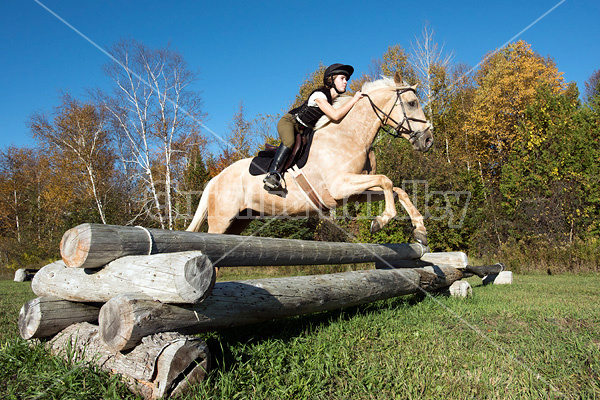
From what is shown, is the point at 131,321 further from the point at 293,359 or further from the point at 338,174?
the point at 338,174

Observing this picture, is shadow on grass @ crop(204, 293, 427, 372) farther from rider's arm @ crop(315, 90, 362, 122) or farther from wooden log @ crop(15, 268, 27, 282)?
wooden log @ crop(15, 268, 27, 282)

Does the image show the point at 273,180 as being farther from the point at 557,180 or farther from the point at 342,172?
the point at 557,180

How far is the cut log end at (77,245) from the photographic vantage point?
8.92 feet

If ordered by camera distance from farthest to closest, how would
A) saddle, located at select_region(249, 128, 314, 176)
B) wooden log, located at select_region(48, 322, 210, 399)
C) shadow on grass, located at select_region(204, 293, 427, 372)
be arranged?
saddle, located at select_region(249, 128, 314, 176), shadow on grass, located at select_region(204, 293, 427, 372), wooden log, located at select_region(48, 322, 210, 399)

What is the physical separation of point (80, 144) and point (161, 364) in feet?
86.9

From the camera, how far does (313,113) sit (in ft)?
17.2

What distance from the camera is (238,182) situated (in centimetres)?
577

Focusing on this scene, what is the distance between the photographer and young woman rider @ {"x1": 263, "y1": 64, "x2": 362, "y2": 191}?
505 centimetres

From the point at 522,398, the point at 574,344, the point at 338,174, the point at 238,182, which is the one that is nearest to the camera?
the point at 522,398

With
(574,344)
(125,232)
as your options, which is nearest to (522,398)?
(574,344)

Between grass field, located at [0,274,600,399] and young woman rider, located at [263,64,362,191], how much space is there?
1.95 metres

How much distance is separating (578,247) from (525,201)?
397 centimetres

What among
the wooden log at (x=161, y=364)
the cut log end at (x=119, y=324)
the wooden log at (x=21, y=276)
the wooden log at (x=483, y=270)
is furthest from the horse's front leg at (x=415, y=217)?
the wooden log at (x=21, y=276)

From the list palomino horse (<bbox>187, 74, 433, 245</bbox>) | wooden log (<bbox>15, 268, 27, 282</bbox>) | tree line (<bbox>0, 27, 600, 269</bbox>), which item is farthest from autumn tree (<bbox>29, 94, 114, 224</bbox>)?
palomino horse (<bbox>187, 74, 433, 245</bbox>)
